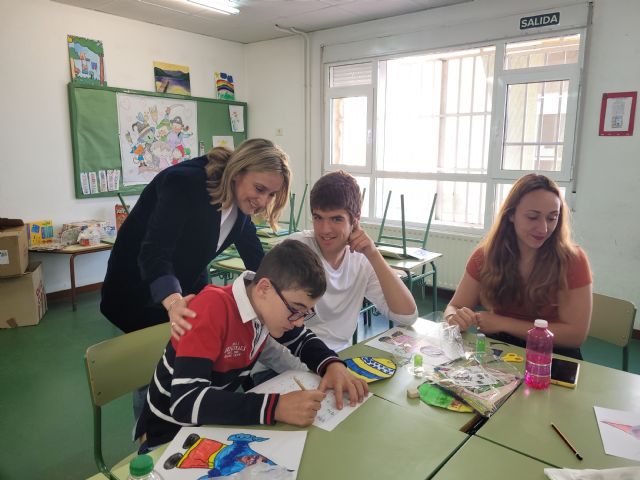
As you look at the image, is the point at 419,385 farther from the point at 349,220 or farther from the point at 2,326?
the point at 2,326

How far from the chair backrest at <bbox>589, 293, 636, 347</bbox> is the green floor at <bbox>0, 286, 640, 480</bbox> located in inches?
58.2

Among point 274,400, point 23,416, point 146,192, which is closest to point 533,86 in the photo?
point 146,192

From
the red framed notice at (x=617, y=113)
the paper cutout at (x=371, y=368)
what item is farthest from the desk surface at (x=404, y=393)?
the red framed notice at (x=617, y=113)

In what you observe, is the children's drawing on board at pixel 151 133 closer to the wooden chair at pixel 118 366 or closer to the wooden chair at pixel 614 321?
the wooden chair at pixel 118 366

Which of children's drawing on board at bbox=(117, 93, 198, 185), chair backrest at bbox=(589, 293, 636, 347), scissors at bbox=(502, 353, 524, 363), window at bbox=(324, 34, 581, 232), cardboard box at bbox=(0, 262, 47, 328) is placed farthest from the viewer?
children's drawing on board at bbox=(117, 93, 198, 185)

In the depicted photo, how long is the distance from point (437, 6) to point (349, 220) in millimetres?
3331

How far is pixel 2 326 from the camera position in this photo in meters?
3.63

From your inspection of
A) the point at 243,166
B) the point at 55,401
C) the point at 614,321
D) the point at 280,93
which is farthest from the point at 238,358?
the point at 280,93

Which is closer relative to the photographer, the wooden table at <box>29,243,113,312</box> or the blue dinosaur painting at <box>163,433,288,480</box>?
the blue dinosaur painting at <box>163,433,288,480</box>

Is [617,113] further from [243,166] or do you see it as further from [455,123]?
[243,166]

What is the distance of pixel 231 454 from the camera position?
97 cm

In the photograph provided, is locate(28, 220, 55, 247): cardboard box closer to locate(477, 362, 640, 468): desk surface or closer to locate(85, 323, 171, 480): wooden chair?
locate(85, 323, 171, 480): wooden chair

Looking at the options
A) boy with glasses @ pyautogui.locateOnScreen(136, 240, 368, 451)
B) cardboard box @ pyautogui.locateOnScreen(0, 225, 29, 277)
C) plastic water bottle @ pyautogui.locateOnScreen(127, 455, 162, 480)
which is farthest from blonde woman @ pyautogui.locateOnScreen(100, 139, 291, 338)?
cardboard box @ pyautogui.locateOnScreen(0, 225, 29, 277)

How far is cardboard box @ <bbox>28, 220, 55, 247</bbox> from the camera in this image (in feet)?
13.4
